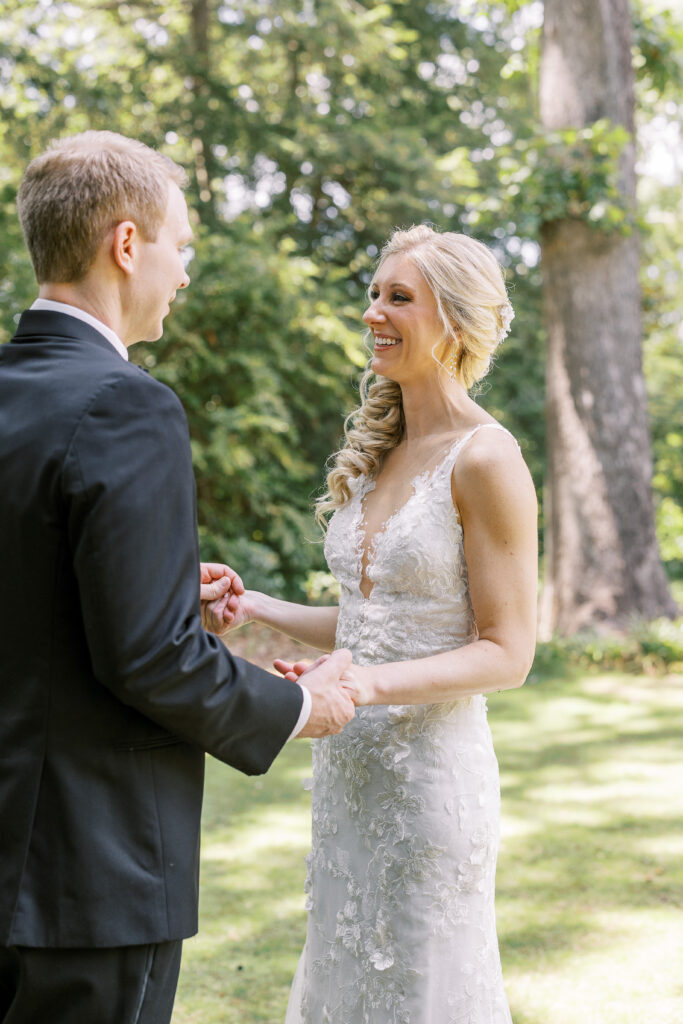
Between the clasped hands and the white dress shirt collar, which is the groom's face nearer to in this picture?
the white dress shirt collar

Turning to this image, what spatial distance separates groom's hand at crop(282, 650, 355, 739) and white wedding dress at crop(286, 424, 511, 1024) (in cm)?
57

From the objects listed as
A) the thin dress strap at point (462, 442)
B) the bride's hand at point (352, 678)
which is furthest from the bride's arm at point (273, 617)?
the thin dress strap at point (462, 442)

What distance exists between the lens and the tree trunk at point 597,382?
9.59m

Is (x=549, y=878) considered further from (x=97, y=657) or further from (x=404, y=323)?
(x=97, y=657)

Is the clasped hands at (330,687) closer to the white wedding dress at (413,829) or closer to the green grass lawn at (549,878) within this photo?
the white wedding dress at (413,829)

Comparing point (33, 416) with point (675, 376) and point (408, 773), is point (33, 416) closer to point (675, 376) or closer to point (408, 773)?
point (408, 773)

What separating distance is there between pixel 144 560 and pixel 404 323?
1343 mm

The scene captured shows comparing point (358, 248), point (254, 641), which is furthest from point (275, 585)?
point (358, 248)

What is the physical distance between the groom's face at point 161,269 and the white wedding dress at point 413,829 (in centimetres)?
97

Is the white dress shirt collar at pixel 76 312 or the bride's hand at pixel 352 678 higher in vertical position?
the white dress shirt collar at pixel 76 312

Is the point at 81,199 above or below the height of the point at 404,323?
above

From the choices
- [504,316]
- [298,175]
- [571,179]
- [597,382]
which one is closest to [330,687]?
[504,316]

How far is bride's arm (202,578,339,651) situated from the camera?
2771mm

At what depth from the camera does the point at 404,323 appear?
273cm
